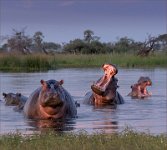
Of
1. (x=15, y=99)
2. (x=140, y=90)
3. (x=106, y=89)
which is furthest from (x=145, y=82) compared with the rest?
(x=15, y=99)

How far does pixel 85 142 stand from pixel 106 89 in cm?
600

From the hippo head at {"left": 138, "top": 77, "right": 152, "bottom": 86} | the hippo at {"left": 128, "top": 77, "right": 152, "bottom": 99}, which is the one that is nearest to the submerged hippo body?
the hippo head at {"left": 138, "top": 77, "right": 152, "bottom": 86}

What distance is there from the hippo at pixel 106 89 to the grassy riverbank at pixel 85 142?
525 cm

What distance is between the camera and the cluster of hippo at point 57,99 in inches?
423

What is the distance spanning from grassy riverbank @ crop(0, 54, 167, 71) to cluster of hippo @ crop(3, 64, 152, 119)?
52.8ft

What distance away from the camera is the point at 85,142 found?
7465mm

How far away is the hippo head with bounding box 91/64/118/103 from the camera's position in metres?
13.2

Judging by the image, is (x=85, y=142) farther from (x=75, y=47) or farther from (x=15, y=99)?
(x=75, y=47)

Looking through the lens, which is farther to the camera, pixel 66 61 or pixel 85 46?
pixel 85 46

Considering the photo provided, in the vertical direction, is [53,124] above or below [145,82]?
below

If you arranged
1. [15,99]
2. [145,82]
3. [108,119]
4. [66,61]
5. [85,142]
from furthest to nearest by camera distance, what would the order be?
[66,61]
[145,82]
[15,99]
[108,119]
[85,142]

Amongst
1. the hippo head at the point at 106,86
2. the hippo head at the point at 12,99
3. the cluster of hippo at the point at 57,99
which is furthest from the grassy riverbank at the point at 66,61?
the hippo head at the point at 106,86

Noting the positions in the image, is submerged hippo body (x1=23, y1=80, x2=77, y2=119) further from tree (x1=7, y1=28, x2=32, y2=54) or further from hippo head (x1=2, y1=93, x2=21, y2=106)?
tree (x1=7, y1=28, x2=32, y2=54)

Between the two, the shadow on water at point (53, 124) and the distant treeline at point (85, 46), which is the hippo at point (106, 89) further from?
the distant treeline at point (85, 46)
